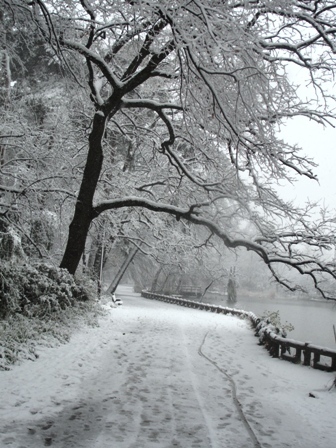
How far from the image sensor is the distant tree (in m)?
5.01

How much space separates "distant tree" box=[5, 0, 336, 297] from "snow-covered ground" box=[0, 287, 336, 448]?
133 inches

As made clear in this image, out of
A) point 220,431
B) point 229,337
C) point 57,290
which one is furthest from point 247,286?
point 220,431

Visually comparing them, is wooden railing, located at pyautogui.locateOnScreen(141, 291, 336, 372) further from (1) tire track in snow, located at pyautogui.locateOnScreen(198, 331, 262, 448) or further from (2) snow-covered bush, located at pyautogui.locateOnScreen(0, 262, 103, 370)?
(2) snow-covered bush, located at pyautogui.locateOnScreen(0, 262, 103, 370)

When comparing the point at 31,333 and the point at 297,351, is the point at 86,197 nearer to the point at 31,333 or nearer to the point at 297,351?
the point at 31,333

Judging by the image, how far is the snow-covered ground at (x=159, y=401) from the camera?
14.4 feet

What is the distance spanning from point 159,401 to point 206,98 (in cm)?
466

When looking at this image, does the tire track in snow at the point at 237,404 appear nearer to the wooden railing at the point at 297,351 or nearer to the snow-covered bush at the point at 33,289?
the wooden railing at the point at 297,351

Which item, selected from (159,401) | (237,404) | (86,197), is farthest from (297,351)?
(86,197)

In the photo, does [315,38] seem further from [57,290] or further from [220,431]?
[57,290]

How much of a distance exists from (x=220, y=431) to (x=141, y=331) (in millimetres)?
8745

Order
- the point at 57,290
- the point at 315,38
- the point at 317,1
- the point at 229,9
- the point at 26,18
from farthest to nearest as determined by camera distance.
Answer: the point at 57,290, the point at 315,38, the point at 317,1, the point at 26,18, the point at 229,9

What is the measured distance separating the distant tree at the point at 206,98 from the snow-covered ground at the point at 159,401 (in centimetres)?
338

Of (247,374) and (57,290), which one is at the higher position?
(57,290)

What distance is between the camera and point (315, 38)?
7.79 meters
